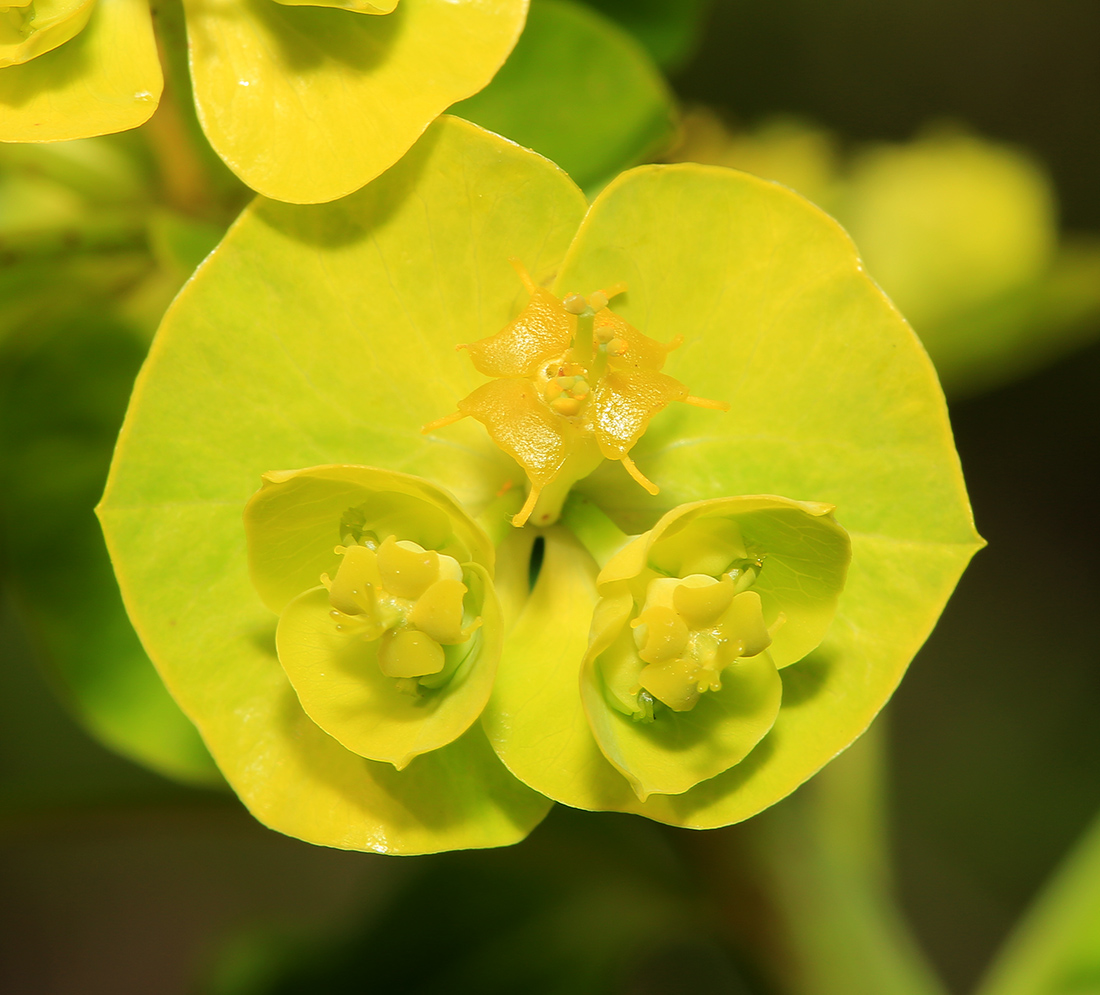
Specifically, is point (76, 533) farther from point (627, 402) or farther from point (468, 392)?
point (627, 402)

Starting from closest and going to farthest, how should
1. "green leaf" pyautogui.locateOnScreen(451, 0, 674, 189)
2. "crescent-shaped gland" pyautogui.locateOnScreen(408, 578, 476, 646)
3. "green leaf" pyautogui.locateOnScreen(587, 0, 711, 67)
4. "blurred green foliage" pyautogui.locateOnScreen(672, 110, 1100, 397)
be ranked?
1. "crescent-shaped gland" pyautogui.locateOnScreen(408, 578, 476, 646)
2. "green leaf" pyautogui.locateOnScreen(451, 0, 674, 189)
3. "green leaf" pyautogui.locateOnScreen(587, 0, 711, 67)
4. "blurred green foliage" pyautogui.locateOnScreen(672, 110, 1100, 397)

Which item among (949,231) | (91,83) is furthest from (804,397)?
(949,231)

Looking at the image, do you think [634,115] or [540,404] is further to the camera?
[634,115]

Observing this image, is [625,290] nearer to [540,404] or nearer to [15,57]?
[540,404]

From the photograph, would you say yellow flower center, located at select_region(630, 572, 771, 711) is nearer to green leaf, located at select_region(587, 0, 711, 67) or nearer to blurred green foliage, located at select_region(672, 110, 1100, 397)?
green leaf, located at select_region(587, 0, 711, 67)

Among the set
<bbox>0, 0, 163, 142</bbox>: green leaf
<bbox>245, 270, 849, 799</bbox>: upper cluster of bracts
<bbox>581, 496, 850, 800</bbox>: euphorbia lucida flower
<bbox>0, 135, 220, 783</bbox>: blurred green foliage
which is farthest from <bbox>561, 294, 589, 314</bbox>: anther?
<bbox>0, 135, 220, 783</bbox>: blurred green foliage

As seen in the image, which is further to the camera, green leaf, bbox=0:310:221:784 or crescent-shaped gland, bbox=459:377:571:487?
green leaf, bbox=0:310:221:784

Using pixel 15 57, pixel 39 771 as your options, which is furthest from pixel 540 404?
pixel 39 771
